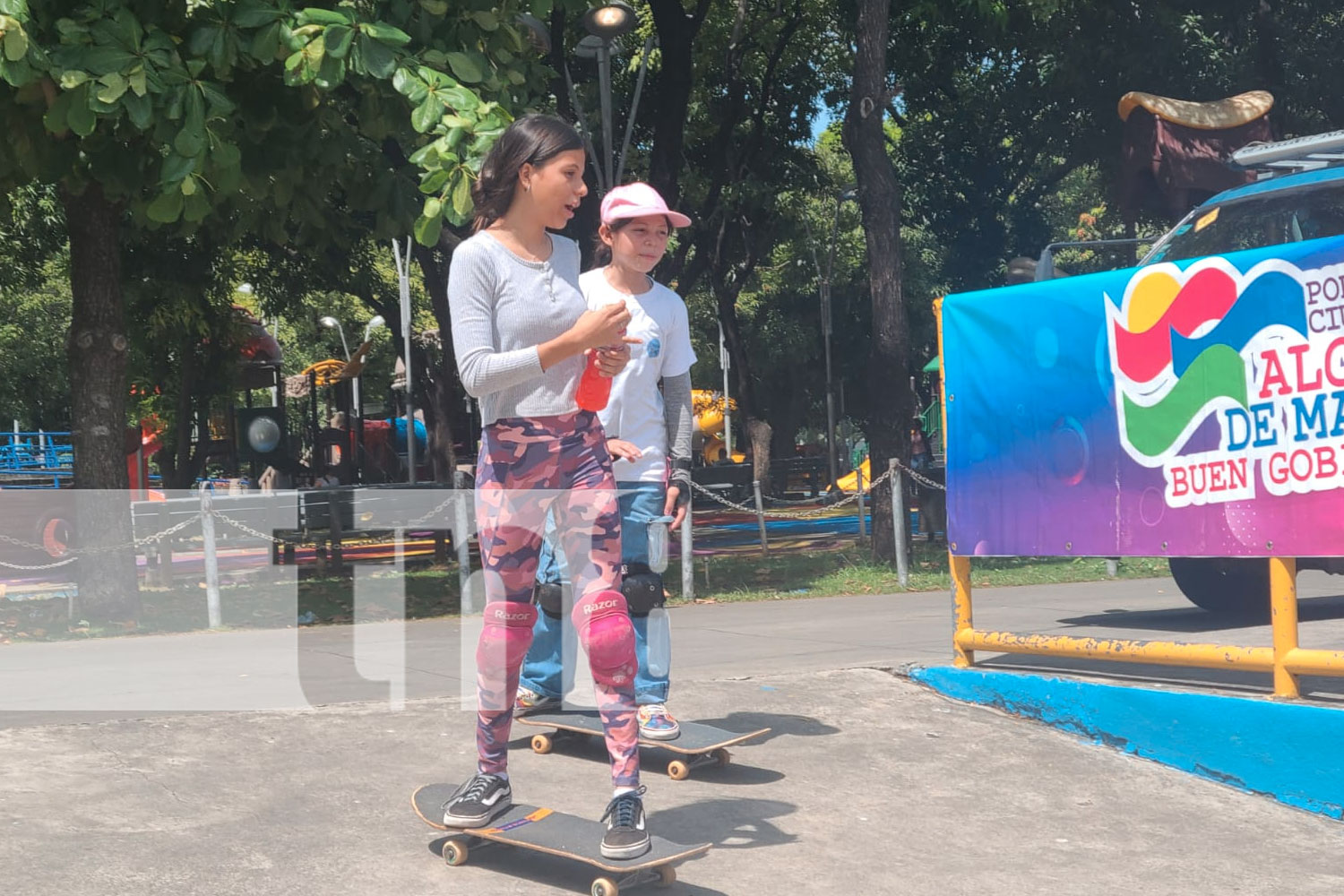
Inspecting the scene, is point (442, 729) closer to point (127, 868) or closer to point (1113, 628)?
point (127, 868)

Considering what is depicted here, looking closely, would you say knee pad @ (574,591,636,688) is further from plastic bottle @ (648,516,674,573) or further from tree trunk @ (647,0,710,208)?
tree trunk @ (647,0,710,208)

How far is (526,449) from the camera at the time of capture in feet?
13.1

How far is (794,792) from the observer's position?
4848 mm

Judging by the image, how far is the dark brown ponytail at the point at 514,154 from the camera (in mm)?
4012

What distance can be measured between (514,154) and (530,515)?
3.36ft

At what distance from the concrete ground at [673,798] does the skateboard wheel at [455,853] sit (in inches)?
1.4

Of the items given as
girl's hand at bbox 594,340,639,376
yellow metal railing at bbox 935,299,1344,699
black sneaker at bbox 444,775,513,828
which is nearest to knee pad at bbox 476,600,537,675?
→ black sneaker at bbox 444,775,513,828

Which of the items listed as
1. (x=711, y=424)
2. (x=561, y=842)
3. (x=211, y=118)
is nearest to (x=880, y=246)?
(x=211, y=118)

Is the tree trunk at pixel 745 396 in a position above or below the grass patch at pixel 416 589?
above

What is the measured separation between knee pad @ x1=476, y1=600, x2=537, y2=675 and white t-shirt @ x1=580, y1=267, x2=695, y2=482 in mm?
1186

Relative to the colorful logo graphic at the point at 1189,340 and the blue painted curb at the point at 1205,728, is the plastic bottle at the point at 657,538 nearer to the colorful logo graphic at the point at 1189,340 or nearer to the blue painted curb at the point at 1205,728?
the blue painted curb at the point at 1205,728

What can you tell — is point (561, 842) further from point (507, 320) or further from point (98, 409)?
point (98, 409)

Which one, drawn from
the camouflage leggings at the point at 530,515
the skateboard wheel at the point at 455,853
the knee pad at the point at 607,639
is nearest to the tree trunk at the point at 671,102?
the camouflage leggings at the point at 530,515

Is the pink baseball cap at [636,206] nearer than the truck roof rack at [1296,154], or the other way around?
the pink baseball cap at [636,206]
